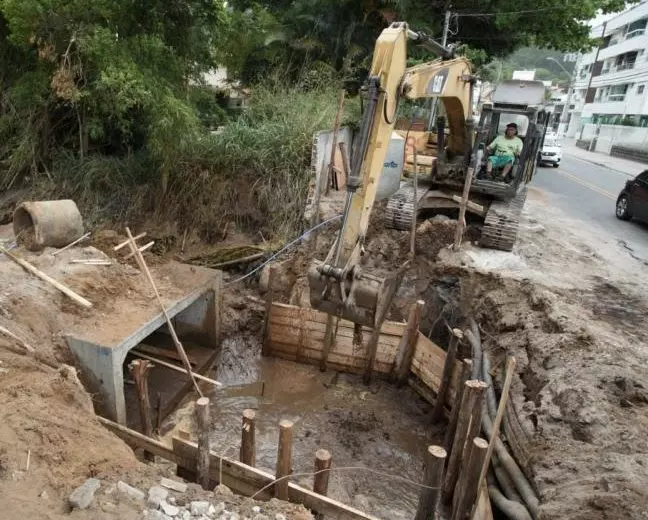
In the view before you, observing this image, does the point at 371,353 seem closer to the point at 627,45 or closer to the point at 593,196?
the point at 593,196

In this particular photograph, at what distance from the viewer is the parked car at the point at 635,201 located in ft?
39.1

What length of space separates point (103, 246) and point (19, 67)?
603 cm

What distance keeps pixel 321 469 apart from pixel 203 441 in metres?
1.23

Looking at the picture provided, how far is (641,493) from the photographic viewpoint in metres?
3.80

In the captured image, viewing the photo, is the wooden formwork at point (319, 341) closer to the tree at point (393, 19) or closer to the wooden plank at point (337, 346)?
the wooden plank at point (337, 346)

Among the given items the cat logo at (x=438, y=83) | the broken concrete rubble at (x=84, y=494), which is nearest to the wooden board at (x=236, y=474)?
the broken concrete rubble at (x=84, y=494)

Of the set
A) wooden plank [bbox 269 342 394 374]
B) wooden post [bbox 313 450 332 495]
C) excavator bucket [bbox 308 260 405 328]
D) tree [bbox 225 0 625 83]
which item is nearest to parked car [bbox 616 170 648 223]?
tree [bbox 225 0 625 83]

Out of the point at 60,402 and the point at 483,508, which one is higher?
the point at 60,402

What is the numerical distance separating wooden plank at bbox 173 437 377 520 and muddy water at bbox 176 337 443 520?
53.6 inches

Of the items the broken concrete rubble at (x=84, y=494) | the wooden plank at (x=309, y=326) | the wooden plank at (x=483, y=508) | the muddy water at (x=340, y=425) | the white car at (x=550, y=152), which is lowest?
the muddy water at (x=340, y=425)

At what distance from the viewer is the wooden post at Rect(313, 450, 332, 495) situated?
472 cm

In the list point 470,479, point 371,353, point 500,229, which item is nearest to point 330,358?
point 371,353

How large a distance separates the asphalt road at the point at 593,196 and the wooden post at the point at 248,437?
341 inches

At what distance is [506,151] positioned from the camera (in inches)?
377
